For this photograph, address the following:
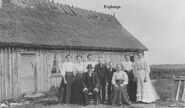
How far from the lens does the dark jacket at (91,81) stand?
475 inches

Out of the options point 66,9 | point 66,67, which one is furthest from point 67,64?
point 66,9

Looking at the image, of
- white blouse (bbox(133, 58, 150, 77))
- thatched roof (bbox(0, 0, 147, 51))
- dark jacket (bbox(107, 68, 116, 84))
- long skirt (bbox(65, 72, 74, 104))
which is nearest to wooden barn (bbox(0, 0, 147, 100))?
thatched roof (bbox(0, 0, 147, 51))

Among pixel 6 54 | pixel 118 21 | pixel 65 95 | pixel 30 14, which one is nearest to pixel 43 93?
pixel 6 54

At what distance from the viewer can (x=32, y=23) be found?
17.9m

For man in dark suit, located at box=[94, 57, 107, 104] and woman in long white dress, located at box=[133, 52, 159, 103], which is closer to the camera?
woman in long white dress, located at box=[133, 52, 159, 103]

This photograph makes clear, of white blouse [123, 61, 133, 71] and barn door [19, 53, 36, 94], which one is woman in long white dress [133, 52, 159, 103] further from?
barn door [19, 53, 36, 94]

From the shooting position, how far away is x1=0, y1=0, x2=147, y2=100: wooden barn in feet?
49.2

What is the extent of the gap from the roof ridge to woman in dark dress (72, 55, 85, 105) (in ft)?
27.9

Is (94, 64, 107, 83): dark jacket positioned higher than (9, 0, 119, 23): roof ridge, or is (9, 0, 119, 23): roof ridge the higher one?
(9, 0, 119, 23): roof ridge

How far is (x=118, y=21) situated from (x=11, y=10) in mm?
13685

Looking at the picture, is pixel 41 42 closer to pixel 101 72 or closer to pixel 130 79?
pixel 101 72

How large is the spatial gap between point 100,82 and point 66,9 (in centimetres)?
1247

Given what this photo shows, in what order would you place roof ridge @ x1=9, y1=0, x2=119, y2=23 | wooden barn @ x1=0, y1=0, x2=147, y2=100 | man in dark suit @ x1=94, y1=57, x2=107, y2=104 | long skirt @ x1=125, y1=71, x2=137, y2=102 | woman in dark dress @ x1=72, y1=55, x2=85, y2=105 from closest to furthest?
woman in dark dress @ x1=72, y1=55, x2=85, y2=105 < man in dark suit @ x1=94, y1=57, x2=107, y2=104 < long skirt @ x1=125, y1=71, x2=137, y2=102 < wooden barn @ x1=0, y1=0, x2=147, y2=100 < roof ridge @ x1=9, y1=0, x2=119, y2=23

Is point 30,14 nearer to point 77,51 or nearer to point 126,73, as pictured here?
point 77,51
